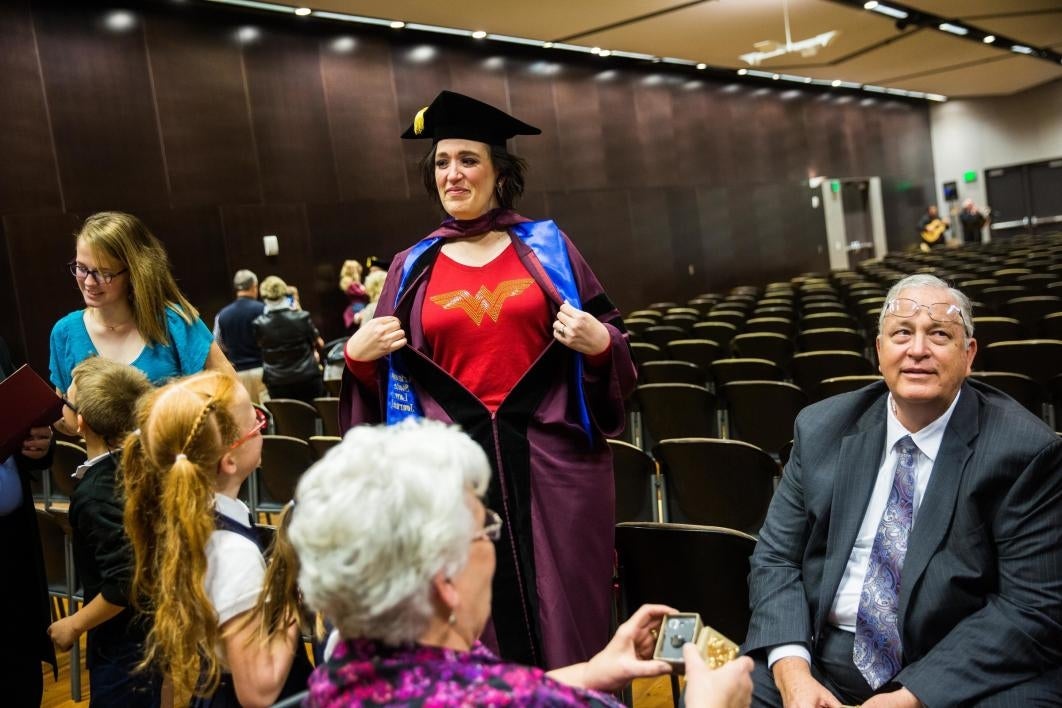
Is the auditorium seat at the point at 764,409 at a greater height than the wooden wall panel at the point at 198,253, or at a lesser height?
lesser

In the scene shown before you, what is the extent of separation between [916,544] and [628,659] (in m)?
0.80

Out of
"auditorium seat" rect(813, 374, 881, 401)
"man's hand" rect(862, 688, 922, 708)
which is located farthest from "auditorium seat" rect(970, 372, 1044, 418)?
"man's hand" rect(862, 688, 922, 708)

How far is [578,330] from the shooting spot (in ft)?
6.72

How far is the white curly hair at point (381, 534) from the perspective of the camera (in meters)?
1.12

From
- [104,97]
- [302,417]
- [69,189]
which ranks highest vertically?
[104,97]

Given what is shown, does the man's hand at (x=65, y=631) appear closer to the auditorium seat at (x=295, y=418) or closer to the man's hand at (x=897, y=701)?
the man's hand at (x=897, y=701)

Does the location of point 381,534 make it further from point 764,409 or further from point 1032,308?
point 1032,308

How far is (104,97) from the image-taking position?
324 inches

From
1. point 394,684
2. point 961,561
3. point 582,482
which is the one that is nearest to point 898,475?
point 961,561

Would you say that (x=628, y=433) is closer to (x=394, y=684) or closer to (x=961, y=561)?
(x=961, y=561)

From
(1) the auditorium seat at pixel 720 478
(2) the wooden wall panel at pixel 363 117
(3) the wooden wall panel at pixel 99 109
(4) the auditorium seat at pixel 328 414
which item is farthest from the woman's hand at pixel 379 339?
(2) the wooden wall panel at pixel 363 117

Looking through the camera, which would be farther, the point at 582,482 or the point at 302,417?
the point at 302,417

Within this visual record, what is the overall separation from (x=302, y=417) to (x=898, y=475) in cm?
408

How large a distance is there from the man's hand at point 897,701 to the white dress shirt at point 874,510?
20 centimetres
